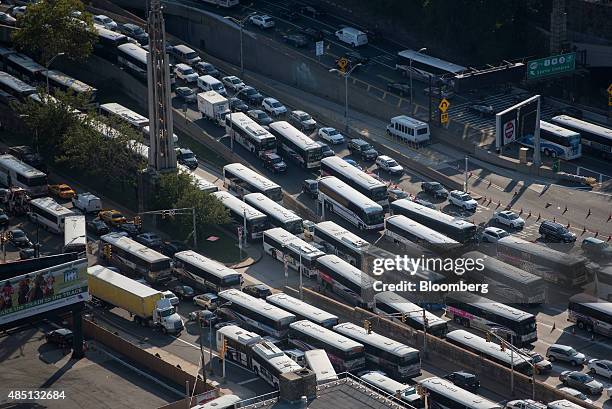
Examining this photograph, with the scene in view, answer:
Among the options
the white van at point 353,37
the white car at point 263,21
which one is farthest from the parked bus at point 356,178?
the white car at point 263,21

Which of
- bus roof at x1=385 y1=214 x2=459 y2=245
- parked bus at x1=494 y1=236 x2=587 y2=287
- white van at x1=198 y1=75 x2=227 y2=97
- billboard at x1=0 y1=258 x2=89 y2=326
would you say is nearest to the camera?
billboard at x1=0 y1=258 x2=89 y2=326

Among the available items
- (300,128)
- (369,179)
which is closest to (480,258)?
(369,179)

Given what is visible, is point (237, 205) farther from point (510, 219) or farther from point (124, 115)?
point (510, 219)

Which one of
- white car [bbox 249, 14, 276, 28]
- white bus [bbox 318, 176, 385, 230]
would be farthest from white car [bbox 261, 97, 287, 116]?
white bus [bbox 318, 176, 385, 230]

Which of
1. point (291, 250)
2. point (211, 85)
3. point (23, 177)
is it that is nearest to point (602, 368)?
point (291, 250)

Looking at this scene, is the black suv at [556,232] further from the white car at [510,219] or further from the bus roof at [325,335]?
the bus roof at [325,335]

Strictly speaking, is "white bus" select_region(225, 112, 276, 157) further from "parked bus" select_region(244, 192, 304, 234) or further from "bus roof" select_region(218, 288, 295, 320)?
"bus roof" select_region(218, 288, 295, 320)
